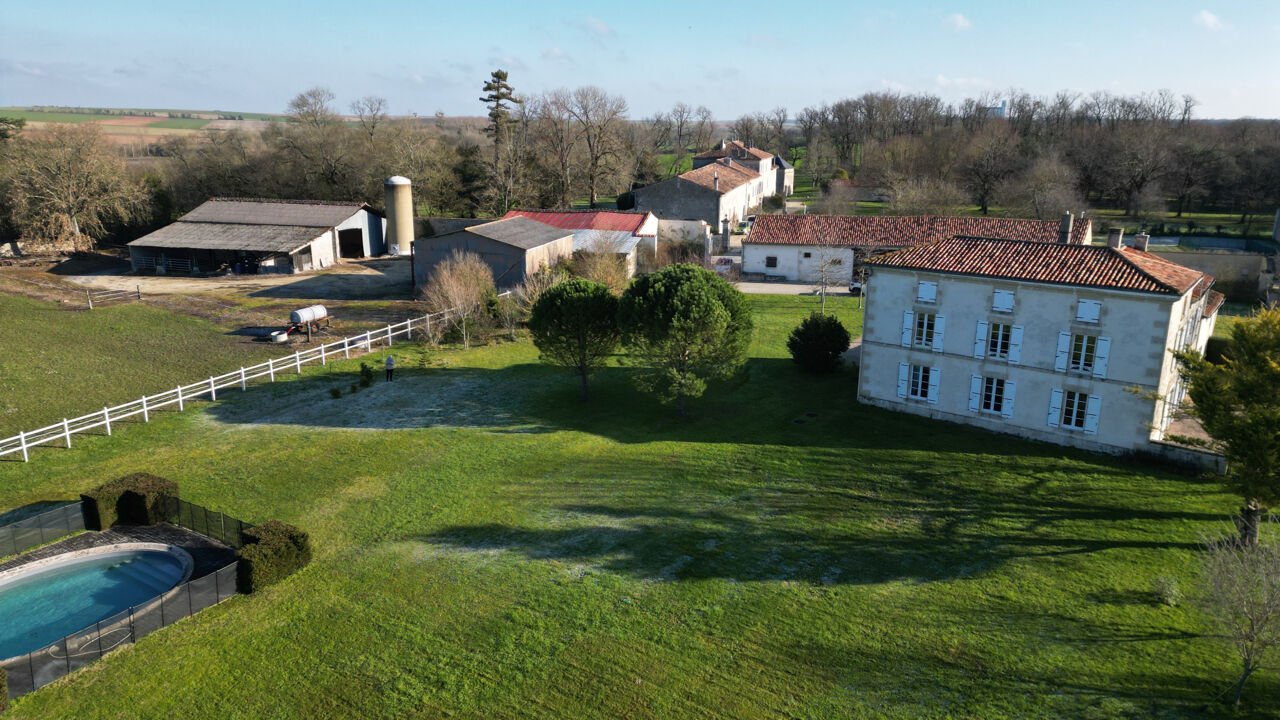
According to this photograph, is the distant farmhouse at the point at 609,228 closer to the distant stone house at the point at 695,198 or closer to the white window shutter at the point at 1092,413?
the distant stone house at the point at 695,198

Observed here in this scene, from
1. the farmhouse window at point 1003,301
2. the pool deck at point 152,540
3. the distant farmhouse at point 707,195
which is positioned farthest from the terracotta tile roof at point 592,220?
the pool deck at point 152,540

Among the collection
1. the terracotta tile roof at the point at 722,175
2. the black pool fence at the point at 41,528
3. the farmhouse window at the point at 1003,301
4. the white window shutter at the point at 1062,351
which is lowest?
the black pool fence at the point at 41,528

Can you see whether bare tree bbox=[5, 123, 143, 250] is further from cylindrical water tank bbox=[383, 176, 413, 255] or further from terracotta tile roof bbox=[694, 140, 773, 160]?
terracotta tile roof bbox=[694, 140, 773, 160]

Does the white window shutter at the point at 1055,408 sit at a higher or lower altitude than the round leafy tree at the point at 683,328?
lower

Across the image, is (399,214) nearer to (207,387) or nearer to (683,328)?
(207,387)

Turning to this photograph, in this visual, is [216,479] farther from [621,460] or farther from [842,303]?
[842,303]

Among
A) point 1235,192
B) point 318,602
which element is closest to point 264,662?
point 318,602

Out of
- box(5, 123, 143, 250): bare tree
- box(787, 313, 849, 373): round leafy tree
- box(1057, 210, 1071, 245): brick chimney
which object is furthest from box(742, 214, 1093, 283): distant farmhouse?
box(5, 123, 143, 250): bare tree
